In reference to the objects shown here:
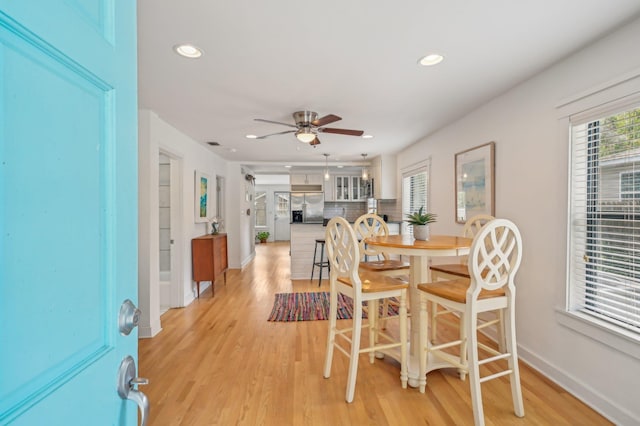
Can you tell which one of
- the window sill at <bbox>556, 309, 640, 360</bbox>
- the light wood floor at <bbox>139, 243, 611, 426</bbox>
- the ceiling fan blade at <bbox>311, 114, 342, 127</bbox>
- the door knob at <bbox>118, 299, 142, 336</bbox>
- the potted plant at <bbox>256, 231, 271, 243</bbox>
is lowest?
the light wood floor at <bbox>139, 243, 611, 426</bbox>

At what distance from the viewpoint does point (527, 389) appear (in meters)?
2.09

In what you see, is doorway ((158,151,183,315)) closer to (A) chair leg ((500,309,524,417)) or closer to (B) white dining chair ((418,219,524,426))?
(B) white dining chair ((418,219,524,426))

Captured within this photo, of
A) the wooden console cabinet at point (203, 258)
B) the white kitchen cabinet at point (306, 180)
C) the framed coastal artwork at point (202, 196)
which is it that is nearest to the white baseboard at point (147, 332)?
the wooden console cabinet at point (203, 258)

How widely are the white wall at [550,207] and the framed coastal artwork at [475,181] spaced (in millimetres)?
85

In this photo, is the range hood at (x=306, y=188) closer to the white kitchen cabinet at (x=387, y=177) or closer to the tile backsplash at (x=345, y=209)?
the tile backsplash at (x=345, y=209)

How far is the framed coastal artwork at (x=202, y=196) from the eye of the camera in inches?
172

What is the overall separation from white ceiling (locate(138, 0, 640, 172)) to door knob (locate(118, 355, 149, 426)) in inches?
65.7

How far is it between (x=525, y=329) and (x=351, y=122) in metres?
2.73

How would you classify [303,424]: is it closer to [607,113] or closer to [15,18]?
[15,18]

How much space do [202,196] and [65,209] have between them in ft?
14.2

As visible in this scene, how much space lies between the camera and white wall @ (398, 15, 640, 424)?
1.78 metres

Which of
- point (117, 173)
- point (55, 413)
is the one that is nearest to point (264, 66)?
point (117, 173)

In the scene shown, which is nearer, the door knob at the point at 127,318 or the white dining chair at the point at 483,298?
the door knob at the point at 127,318

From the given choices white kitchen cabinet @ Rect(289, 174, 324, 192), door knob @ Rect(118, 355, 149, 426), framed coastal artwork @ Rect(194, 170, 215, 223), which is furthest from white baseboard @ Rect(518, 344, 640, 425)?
white kitchen cabinet @ Rect(289, 174, 324, 192)
